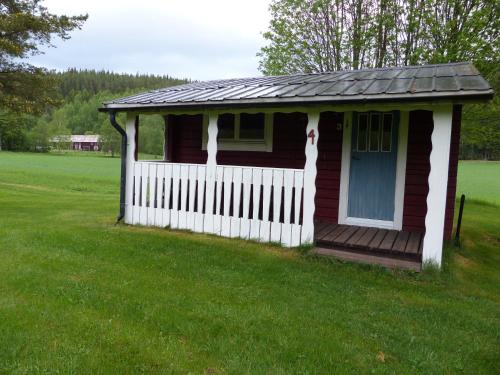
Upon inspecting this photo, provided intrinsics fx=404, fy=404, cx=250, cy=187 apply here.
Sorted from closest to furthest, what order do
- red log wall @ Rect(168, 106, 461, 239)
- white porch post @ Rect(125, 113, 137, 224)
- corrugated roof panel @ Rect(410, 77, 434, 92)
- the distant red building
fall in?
corrugated roof panel @ Rect(410, 77, 434, 92) → red log wall @ Rect(168, 106, 461, 239) → white porch post @ Rect(125, 113, 137, 224) → the distant red building

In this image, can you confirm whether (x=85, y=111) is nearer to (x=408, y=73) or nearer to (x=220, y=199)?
(x=220, y=199)

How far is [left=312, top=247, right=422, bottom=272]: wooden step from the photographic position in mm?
5254

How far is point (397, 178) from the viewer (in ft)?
22.0

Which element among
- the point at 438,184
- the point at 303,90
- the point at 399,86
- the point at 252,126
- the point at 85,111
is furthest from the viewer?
the point at 85,111

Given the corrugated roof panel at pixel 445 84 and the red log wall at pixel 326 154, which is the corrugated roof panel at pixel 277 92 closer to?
the red log wall at pixel 326 154

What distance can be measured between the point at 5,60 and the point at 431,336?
13.7 metres

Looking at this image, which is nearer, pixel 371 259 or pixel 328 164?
pixel 371 259

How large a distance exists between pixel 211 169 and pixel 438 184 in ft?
11.4

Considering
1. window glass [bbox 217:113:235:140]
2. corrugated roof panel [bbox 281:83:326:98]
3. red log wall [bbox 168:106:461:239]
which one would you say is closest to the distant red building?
red log wall [bbox 168:106:461:239]

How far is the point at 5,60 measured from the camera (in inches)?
488

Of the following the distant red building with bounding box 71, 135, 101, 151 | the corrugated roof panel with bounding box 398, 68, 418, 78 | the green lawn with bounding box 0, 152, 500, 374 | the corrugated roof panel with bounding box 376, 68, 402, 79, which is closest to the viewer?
the green lawn with bounding box 0, 152, 500, 374

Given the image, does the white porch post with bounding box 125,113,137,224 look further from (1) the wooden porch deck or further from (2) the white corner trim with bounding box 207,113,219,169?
(1) the wooden porch deck

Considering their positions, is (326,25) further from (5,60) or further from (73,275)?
(73,275)

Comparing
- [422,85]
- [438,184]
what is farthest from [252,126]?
[438,184]
